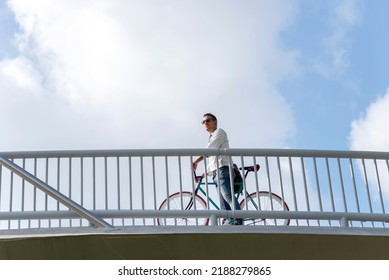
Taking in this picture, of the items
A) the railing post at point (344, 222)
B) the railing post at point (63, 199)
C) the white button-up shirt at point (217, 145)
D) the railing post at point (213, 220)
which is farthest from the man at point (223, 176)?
the railing post at point (63, 199)

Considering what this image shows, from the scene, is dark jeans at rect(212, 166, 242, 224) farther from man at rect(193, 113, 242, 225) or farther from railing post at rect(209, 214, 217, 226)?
railing post at rect(209, 214, 217, 226)

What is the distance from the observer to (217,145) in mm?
10562

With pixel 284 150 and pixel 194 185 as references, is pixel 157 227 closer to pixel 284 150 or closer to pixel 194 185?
pixel 194 185

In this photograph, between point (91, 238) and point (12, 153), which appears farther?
point (12, 153)

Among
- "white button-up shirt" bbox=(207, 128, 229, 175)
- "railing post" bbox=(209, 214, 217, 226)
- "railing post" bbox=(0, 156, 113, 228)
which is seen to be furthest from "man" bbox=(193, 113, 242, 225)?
"railing post" bbox=(0, 156, 113, 228)

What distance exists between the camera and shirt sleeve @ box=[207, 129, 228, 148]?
1057cm

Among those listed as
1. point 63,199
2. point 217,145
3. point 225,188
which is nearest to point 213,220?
point 225,188

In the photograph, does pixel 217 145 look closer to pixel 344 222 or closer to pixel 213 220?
pixel 213 220

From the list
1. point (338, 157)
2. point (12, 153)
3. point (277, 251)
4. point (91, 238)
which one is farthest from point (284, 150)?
point (12, 153)

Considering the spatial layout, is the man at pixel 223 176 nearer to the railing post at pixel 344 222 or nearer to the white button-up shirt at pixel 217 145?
the white button-up shirt at pixel 217 145

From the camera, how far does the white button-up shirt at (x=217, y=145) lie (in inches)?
404

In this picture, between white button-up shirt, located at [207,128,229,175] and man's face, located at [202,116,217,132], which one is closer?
white button-up shirt, located at [207,128,229,175]

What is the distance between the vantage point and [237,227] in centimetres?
962
